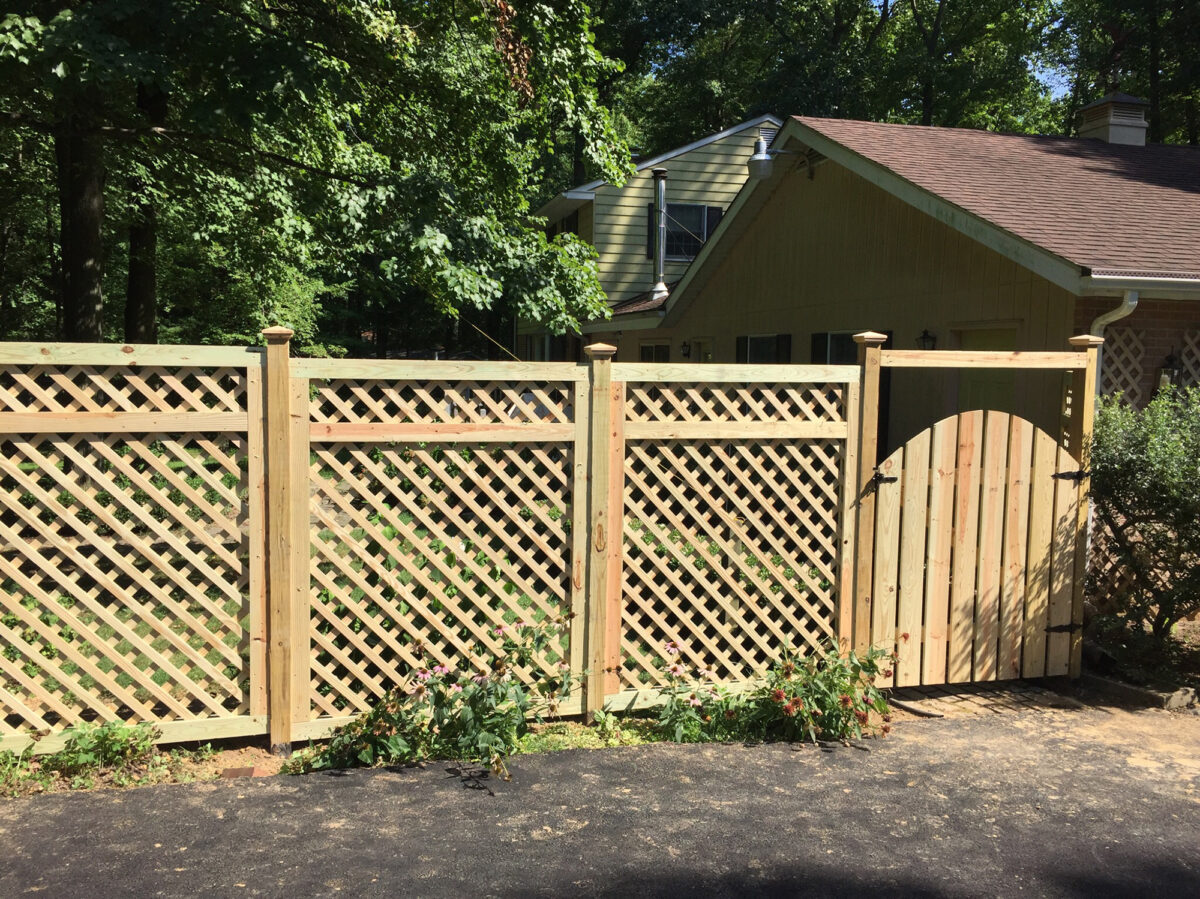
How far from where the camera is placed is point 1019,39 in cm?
2947

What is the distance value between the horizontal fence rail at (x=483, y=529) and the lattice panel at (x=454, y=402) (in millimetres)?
17

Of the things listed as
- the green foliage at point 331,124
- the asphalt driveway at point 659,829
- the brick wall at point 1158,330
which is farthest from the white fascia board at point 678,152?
the asphalt driveway at point 659,829

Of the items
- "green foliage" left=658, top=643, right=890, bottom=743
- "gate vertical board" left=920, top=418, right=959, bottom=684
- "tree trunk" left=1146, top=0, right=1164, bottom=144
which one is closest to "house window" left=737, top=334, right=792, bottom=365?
"gate vertical board" left=920, top=418, right=959, bottom=684

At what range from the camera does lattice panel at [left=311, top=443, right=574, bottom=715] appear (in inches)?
178

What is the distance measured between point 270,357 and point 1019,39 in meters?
31.3

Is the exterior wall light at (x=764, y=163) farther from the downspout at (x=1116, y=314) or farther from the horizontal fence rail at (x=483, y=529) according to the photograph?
the horizontal fence rail at (x=483, y=529)

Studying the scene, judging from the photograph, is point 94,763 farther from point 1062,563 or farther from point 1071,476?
point 1071,476

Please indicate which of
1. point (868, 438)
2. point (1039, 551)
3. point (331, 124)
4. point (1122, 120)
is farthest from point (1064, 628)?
point (331, 124)

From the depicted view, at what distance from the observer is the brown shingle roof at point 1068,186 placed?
23.6 ft

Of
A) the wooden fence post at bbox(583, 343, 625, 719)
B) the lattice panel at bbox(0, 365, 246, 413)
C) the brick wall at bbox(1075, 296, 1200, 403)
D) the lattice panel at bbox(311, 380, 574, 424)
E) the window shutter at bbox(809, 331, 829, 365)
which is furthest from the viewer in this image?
the window shutter at bbox(809, 331, 829, 365)

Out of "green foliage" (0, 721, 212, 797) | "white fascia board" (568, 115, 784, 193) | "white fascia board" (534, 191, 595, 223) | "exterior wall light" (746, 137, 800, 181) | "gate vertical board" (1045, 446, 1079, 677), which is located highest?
"white fascia board" (568, 115, 784, 193)

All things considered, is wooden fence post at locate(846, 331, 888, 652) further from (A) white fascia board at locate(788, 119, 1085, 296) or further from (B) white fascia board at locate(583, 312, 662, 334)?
(B) white fascia board at locate(583, 312, 662, 334)

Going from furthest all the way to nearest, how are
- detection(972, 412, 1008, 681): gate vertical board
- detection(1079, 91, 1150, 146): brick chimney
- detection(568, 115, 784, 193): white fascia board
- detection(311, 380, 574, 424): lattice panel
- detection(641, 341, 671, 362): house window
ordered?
1. detection(568, 115, 784, 193): white fascia board
2. detection(641, 341, 671, 362): house window
3. detection(1079, 91, 1150, 146): brick chimney
4. detection(972, 412, 1008, 681): gate vertical board
5. detection(311, 380, 574, 424): lattice panel

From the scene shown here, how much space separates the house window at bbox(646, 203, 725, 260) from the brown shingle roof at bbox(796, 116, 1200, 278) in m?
7.39
